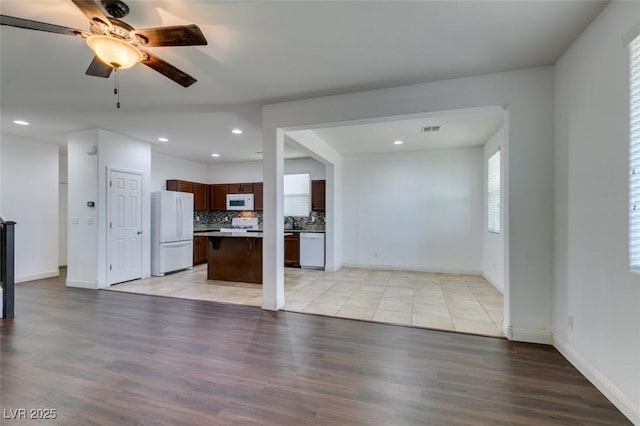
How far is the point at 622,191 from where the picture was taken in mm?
1862

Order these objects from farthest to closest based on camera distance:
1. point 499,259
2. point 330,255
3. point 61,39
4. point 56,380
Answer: point 330,255 → point 499,259 → point 61,39 → point 56,380

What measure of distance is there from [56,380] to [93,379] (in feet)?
0.84

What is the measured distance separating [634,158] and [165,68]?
11.0 ft

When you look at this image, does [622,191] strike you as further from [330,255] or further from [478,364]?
[330,255]

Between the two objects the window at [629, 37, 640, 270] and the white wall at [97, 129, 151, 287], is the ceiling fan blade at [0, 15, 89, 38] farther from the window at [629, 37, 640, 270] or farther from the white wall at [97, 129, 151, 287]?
the white wall at [97, 129, 151, 287]

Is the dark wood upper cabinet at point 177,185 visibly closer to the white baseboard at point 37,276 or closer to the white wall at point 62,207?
the white wall at point 62,207

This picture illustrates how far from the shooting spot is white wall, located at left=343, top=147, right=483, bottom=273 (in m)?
6.04

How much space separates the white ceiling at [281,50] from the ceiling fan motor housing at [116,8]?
7 cm

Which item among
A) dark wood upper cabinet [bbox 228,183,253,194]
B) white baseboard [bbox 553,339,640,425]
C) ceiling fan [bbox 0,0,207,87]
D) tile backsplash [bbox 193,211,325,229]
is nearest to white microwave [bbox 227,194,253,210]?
dark wood upper cabinet [bbox 228,183,253,194]

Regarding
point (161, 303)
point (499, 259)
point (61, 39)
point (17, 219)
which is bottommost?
point (161, 303)

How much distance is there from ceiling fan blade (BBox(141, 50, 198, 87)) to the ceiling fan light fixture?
8 cm

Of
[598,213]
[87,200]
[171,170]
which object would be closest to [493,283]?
[598,213]

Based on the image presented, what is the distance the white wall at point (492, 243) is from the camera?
4648mm

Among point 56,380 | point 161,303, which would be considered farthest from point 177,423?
point 161,303
